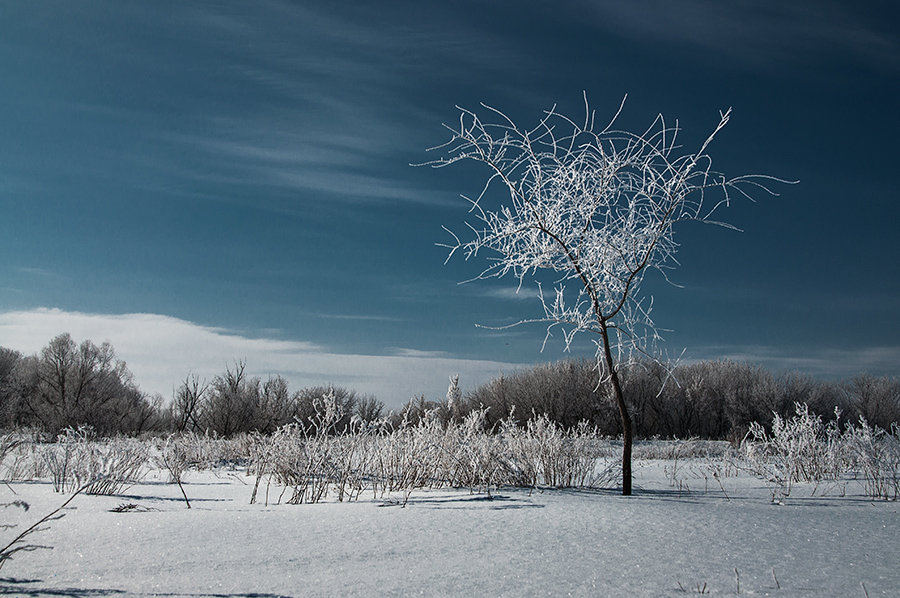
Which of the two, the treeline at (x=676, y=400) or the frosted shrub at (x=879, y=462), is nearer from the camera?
the frosted shrub at (x=879, y=462)

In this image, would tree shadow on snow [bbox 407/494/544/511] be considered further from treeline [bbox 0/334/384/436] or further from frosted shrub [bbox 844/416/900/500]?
treeline [bbox 0/334/384/436]

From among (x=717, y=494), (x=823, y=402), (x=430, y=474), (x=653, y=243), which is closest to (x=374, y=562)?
(x=430, y=474)

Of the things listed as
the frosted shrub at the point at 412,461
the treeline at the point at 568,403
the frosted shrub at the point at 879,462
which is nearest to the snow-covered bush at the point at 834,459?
the frosted shrub at the point at 879,462

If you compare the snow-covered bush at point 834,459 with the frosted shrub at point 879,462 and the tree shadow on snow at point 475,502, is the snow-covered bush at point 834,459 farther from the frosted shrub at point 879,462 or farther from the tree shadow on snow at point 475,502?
the tree shadow on snow at point 475,502

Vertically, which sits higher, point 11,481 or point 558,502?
point 558,502

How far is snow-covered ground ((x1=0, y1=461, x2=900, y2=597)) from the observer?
2.52 metres

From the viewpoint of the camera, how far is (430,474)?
20.4 feet

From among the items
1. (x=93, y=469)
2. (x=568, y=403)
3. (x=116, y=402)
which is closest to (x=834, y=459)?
(x=93, y=469)

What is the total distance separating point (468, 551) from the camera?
120 inches

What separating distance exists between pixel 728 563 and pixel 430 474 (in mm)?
3620

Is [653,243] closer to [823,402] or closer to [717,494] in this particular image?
[717,494]

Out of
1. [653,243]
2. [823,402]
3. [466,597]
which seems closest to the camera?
[466,597]

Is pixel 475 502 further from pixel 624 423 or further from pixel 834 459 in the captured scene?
pixel 834 459

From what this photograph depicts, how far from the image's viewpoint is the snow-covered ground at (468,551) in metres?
2.52
